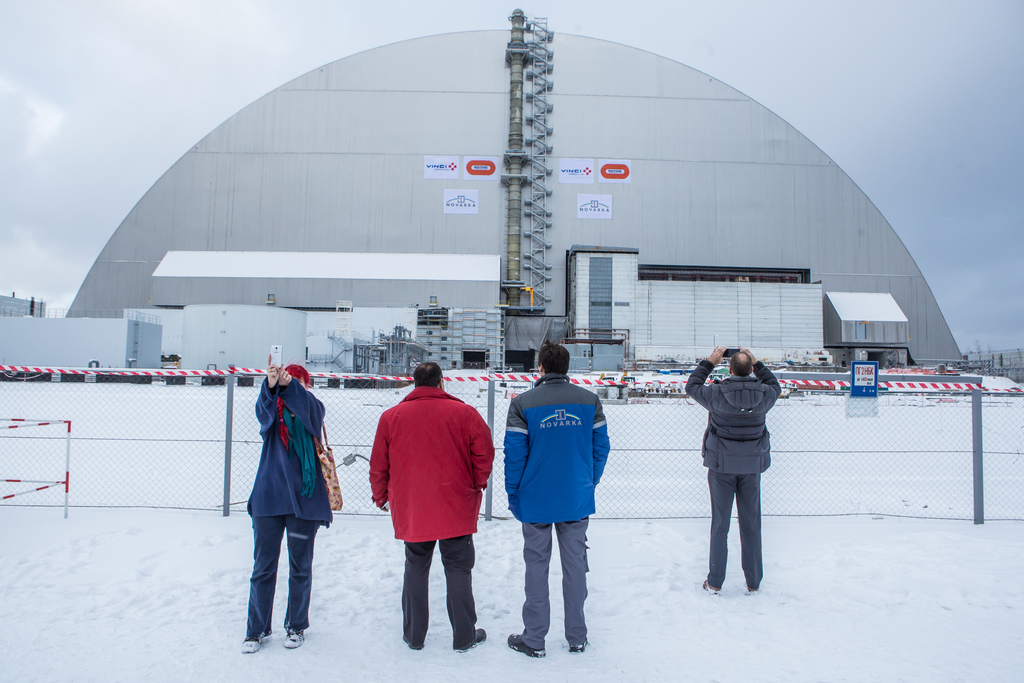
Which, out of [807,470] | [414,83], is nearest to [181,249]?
[414,83]

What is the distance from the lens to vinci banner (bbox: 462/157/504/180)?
3431cm

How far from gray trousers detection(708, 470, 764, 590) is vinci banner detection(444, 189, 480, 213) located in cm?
3153

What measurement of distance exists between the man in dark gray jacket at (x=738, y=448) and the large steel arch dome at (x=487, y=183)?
1175 inches

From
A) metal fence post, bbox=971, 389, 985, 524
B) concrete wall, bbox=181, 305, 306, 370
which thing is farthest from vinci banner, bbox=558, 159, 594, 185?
metal fence post, bbox=971, 389, 985, 524

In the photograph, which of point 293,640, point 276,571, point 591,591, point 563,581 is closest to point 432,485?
point 563,581

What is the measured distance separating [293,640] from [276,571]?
0.41m

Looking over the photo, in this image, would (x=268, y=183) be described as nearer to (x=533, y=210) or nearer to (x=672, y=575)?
(x=533, y=210)

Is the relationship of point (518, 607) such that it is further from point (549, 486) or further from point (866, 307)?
point (866, 307)

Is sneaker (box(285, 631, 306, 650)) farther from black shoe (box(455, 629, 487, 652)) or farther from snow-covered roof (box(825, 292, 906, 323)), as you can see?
snow-covered roof (box(825, 292, 906, 323))

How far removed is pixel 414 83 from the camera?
1382 inches

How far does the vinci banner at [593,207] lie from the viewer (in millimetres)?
34281

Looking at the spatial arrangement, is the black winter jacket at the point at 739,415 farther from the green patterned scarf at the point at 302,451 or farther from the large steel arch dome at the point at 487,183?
the large steel arch dome at the point at 487,183

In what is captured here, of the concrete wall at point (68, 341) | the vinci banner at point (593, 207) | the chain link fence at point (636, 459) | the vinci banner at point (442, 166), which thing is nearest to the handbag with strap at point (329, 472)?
the chain link fence at point (636, 459)

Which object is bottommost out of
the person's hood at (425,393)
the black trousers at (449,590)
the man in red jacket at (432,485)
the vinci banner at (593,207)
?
the black trousers at (449,590)
